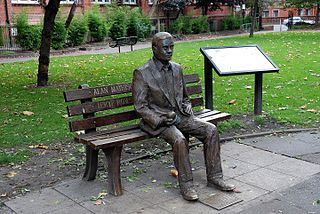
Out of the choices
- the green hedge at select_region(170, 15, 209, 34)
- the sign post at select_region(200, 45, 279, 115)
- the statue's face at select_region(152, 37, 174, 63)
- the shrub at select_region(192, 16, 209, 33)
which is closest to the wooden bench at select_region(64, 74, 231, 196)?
the statue's face at select_region(152, 37, 174, 63)

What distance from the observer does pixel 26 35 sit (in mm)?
25516

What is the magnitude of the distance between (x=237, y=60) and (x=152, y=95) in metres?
2.90

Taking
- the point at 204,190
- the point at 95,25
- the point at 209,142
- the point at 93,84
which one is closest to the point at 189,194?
the point at 204,190

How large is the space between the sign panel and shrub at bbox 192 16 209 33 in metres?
31.4

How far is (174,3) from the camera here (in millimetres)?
39219

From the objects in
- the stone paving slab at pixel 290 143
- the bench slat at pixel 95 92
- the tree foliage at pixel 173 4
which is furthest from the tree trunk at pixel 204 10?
the bench slat at pixel 95 92

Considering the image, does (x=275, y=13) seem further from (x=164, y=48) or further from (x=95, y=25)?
(x=164, y=48)

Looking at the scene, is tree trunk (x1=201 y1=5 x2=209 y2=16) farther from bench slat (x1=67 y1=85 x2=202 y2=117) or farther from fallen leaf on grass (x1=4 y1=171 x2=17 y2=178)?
fallen leaf on grass (x1=4 y1=171 x2=17 y2=178)

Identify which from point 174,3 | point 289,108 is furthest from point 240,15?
point 289,108

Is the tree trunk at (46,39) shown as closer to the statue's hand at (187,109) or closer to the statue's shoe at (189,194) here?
the statue's hand at (187,109)

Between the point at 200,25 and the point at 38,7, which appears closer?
the point at 38,7

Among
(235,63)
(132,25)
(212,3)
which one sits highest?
(212,3)

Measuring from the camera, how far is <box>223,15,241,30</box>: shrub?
144 feet

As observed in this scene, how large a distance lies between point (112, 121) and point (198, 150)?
Result: 1.49 meters
